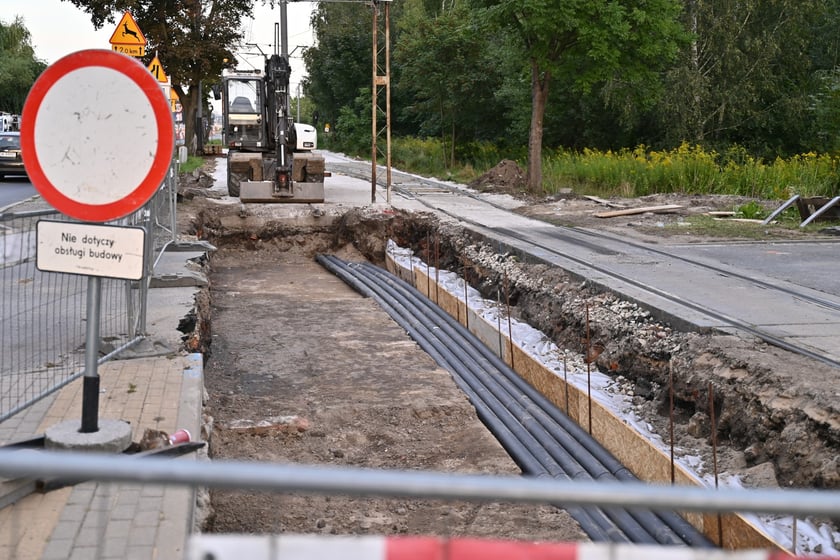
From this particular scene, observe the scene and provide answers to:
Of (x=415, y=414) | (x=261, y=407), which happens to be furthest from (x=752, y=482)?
(x=261, y=407)

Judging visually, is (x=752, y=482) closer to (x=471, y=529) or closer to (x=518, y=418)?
(x=471, y=529)

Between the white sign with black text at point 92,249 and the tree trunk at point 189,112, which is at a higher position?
the tree trunk at point 189,112

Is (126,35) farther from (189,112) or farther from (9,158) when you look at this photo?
(189,112)

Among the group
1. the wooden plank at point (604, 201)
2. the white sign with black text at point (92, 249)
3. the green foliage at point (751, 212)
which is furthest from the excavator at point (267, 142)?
the white sign with black text at point (92, 249)

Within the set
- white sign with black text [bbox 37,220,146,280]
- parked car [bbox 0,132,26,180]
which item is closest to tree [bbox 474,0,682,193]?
parked car [bbox 0,132,26,180]

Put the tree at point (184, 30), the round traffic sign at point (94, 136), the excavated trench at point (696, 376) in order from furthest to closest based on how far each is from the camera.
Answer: the tree at point (184, 30) → the excavated trench at point (696, 376) → the round traffic sign at point (94, 136)

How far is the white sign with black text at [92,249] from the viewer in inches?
180

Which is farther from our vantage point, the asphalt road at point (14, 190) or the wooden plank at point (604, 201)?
the wooden plank at point (604, 201)

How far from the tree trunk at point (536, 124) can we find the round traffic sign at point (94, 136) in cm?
2201

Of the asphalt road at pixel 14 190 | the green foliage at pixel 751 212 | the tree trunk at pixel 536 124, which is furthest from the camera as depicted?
the tree trunk at pixel 536 124

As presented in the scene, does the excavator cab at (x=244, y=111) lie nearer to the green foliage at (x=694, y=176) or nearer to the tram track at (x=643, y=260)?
the tram track at (x=643, y=260)

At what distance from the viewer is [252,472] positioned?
1642mm

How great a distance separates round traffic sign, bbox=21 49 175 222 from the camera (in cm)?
447

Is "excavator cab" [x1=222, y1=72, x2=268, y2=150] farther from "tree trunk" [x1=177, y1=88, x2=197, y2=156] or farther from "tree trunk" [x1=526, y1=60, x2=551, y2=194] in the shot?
"tree trunk" [x1=177, y1=88, x2=197, y2=156]
